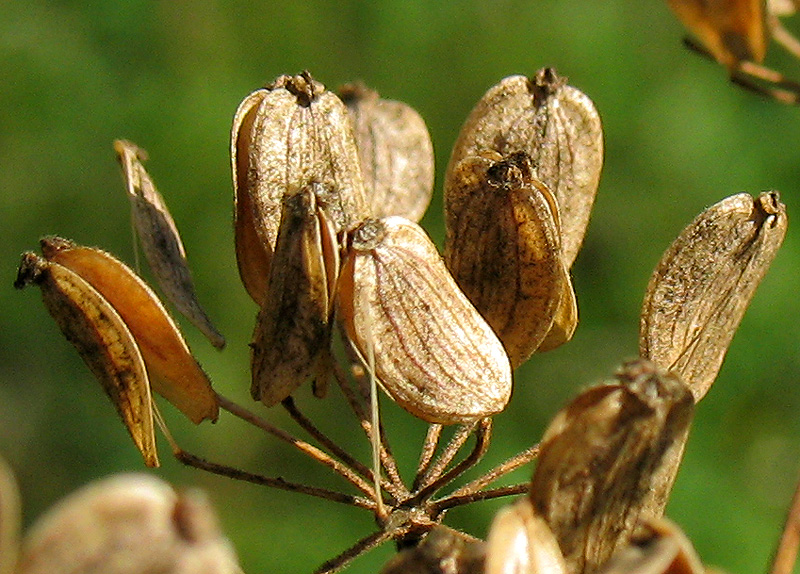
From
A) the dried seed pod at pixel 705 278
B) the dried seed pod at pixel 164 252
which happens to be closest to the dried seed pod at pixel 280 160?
the dried seed pod at pixel 164 252

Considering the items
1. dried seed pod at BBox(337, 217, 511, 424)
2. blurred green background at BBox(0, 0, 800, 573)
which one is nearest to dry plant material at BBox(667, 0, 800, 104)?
dried seed pod at BBox(337, 217, 511, 424)

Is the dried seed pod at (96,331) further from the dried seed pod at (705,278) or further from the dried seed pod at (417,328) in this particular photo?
the dried seed pod at (705,278)

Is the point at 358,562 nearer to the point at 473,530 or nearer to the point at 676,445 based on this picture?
the point at 473,530

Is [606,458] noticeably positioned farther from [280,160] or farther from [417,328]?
[280,160]

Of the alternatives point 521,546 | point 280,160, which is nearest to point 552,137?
point 280,160

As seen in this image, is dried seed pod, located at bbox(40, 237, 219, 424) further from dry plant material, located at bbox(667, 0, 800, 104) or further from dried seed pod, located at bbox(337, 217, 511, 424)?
dry plant material, located at bbox(667, 0, 800, 104)

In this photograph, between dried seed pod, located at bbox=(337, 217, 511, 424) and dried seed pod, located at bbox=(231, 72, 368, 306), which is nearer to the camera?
dried seed pod, located at bbox=(337, 217, 511, 424)
